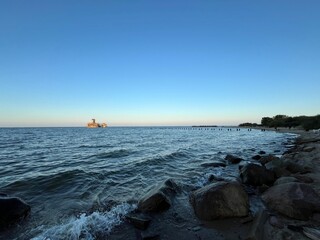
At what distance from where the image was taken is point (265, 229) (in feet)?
20.0

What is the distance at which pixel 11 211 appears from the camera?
7.28 metres

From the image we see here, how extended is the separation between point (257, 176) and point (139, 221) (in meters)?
7.17

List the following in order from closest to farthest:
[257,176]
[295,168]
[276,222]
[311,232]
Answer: [311,232]
[276,222]
[257,176]
[295,168]

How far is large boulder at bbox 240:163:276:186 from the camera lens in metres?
11.1

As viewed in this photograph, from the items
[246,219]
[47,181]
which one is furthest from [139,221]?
[47,181]

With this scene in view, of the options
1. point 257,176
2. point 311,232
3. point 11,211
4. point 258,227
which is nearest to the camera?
point 311,232

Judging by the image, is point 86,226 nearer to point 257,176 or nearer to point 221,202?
point 221,202

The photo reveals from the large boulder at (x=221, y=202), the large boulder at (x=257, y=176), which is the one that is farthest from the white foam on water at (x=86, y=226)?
the large boulder at (x=257, y=176)

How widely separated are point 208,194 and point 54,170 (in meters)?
12.0

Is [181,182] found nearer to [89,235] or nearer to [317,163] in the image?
[89,235]

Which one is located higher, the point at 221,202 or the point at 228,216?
the point at 221,202

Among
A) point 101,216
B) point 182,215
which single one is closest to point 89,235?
point 101,216

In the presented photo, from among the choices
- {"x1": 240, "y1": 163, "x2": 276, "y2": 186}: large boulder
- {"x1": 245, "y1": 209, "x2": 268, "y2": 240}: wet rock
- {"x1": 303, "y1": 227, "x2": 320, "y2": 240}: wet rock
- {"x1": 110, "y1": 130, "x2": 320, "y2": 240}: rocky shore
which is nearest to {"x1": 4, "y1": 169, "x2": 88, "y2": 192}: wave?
{"x1": 110, "y1": 130, "x2": 320, "y2": 240}: rocky shore

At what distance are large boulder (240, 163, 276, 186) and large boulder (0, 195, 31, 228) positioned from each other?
32.9ft
